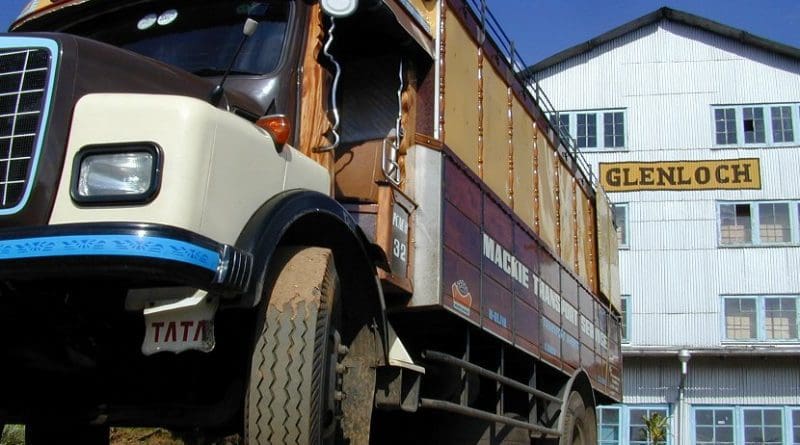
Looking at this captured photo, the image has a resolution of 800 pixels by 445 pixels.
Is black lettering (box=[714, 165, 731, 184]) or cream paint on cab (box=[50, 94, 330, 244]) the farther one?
black lettering (box=[714, 165, 731, 184])

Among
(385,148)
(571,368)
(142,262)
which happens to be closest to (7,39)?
(142,262)

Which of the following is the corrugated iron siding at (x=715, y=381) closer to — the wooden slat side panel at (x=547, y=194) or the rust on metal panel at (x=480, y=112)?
the wooden slat side panel at (x=547, y=194)

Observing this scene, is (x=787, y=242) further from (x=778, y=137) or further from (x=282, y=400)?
(x=282, y=400)

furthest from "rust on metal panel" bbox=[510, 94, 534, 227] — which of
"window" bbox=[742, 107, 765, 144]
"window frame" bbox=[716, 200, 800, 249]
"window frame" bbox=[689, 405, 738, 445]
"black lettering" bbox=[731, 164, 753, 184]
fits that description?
"window" bbox=[742, 107, 765, 144]

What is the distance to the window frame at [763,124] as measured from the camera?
87.4ft

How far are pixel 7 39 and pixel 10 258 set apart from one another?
0.96 m

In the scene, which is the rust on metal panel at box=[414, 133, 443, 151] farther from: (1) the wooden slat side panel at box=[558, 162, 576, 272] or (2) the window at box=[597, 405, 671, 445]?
(2) the window at box=[597, 405, 671, 445]

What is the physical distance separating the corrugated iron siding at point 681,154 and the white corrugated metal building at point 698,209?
3 centimetres

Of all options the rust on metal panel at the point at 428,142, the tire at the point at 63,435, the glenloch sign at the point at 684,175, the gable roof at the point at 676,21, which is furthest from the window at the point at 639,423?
the tire at the point at 63,435

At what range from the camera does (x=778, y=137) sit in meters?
26.8

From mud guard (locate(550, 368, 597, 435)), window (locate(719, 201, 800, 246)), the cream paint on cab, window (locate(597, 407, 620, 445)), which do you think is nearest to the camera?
the cream paint on cab

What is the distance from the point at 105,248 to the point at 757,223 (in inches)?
1004

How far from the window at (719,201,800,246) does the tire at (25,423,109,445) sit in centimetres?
2335

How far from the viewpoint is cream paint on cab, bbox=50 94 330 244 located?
340 cm
